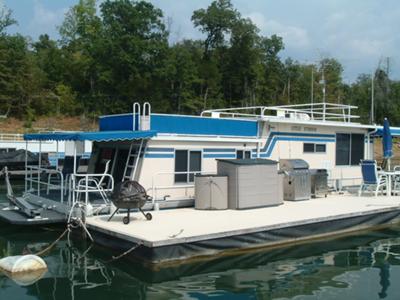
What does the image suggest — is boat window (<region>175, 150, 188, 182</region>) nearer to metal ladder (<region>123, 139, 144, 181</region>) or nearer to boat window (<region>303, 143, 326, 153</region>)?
metal ladder (<region>123, 139, 144, 181</region>)

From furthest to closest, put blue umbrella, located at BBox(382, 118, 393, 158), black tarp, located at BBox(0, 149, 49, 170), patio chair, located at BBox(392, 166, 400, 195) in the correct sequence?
1. black tarp, located at BBox(0, 149, 49, 170)
2. blue umbrella, located at BBox(382, 118, 393, 158)
3. patio chair, located at BBox(392, 166, 400, 195)

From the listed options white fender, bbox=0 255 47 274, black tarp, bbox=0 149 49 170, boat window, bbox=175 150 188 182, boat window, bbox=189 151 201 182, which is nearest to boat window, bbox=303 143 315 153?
boat window, bbox=189 151 201 182

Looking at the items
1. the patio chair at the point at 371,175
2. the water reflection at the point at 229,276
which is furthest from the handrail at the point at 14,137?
the patio chair at the point at 371,175

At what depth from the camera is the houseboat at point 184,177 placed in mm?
10883

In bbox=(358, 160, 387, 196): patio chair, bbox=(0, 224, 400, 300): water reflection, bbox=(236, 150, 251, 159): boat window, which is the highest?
bbox=(236, 150, 251, 159): boat window

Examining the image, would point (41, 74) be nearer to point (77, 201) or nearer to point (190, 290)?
point (77, 201)

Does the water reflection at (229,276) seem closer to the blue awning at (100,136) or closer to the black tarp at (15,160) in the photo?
the blue awning at (100,136)

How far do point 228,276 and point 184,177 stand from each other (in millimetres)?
5162

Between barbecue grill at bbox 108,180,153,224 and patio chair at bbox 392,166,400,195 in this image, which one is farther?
patio chair at bbox 392,166,400,195

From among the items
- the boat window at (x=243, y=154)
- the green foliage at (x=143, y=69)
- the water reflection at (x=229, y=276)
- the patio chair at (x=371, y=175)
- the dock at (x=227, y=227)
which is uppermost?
the green foliage at (x=143, y=69)

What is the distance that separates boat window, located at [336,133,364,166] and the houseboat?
0.07m

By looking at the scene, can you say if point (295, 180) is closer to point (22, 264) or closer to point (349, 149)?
point (349, 149)

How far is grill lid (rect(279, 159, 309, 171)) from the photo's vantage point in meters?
15.5

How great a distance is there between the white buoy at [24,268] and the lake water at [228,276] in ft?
0.46
